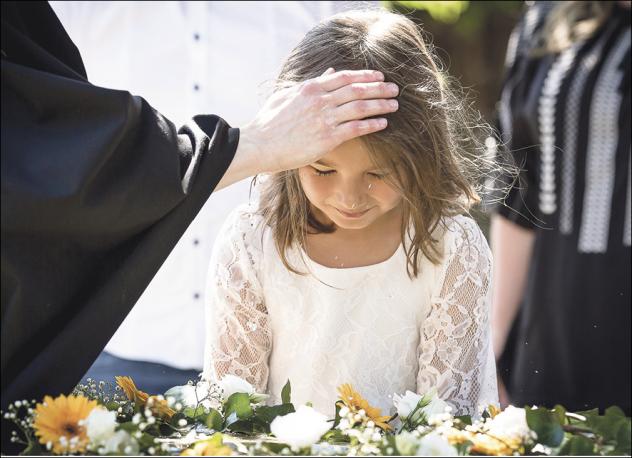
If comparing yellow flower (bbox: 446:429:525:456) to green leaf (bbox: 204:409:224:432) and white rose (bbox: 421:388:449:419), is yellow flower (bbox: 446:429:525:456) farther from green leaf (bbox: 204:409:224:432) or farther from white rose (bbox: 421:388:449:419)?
green leaf (bbox: 204:409:224:432)

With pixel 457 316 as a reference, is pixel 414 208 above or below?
above

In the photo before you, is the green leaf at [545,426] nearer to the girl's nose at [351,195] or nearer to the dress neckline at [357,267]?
the girl's nose at [351,195]

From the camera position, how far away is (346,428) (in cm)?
215

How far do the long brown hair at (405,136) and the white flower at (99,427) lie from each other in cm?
99

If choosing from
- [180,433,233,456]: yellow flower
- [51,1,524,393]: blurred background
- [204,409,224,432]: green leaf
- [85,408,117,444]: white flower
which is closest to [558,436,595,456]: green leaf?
[180,433,233,456]: yellow flower

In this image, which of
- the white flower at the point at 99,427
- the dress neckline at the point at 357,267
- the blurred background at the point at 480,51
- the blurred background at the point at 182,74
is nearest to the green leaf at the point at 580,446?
the white flower at the point at 99,427

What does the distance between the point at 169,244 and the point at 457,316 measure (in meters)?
0.96

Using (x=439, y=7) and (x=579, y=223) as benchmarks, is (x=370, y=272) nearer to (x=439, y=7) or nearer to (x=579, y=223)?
(x=579, y=223)

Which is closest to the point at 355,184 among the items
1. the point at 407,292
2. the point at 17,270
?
the point at 407,292

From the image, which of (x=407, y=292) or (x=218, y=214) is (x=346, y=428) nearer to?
(x=407, y=292)

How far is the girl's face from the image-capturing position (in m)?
2.67

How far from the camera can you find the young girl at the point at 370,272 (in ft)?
9.23

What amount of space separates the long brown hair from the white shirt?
1061 millimetres

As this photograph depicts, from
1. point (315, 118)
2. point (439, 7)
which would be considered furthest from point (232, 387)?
point (439, 7)
